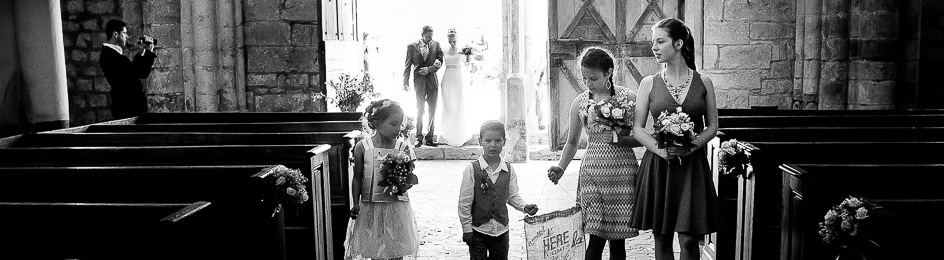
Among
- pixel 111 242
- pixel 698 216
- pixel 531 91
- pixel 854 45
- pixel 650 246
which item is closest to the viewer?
pixel 111 242

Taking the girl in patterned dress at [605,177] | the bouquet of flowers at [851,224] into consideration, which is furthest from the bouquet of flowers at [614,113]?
the bouquet of flowers at [851,224]

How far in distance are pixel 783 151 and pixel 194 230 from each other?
2.87 metres

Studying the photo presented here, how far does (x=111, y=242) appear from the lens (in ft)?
11.0

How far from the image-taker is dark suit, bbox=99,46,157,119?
8805mm

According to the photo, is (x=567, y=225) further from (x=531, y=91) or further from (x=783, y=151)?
(x=531, y=91)

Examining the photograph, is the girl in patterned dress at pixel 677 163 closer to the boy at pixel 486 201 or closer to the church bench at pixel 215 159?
the boy at pixel 486 201

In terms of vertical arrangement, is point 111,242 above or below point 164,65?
below

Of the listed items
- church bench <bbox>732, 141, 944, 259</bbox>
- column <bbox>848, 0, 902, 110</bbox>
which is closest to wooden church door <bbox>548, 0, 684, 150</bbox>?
column <bbox>848, 0, 902, 110</bbox>

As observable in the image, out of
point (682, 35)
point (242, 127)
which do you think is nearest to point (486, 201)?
point (682, 35)

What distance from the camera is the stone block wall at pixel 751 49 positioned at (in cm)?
953

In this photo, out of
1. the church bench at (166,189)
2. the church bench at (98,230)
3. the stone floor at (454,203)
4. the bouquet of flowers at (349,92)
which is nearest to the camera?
the church bench at (98,230)

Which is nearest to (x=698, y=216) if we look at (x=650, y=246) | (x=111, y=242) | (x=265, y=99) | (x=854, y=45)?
(x=650, y=246)

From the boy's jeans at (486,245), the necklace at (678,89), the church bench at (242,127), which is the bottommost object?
the boy's jeans at (486,245)

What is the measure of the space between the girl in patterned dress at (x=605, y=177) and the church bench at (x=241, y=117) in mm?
2893
